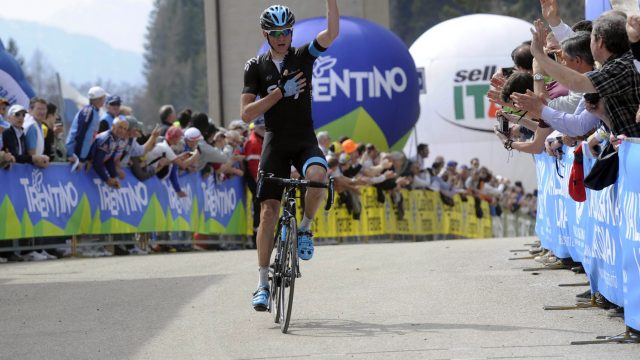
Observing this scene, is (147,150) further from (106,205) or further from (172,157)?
(106,205)

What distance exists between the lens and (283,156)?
397 inches

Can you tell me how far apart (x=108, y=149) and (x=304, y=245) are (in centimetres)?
944

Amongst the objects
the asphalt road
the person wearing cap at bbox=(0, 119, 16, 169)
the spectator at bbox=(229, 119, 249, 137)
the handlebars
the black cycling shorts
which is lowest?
the asphalt road

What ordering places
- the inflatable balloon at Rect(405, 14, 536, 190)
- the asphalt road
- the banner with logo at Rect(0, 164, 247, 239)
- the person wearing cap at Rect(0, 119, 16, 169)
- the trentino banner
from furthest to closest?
1. the inflatable balloon at Rect(405, 14, 536, 190)
2. the banner with logo at Rect(0, 164, 247, 239)
3. the person wearing cap at Rect(0, 119, 16, 169)
4. the asphalt road
5. the trentino banner

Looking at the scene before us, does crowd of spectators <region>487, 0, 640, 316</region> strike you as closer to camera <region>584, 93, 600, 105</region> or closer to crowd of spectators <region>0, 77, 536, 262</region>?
camera <region>584, 93, 600, 105</region>

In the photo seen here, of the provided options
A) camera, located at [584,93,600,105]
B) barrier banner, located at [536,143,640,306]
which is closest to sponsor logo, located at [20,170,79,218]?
barrier banner, located at [536,143,640,306]

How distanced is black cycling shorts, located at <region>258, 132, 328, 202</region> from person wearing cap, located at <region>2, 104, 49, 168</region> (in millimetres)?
7775

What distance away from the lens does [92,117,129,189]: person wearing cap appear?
61.8ft

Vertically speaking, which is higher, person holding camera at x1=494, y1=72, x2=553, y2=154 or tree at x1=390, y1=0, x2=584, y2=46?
tree at x1=390, y1=0, x2=584, y2=46

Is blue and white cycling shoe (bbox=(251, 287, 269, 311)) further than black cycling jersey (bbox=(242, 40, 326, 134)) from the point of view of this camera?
No

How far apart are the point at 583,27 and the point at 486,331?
3027 mm

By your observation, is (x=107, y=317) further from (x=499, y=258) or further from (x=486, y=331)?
(x=499, y=258)

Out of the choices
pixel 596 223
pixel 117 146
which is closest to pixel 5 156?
pixel 117 146

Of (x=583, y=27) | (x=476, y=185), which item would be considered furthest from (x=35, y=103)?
(x=476, y=185)
